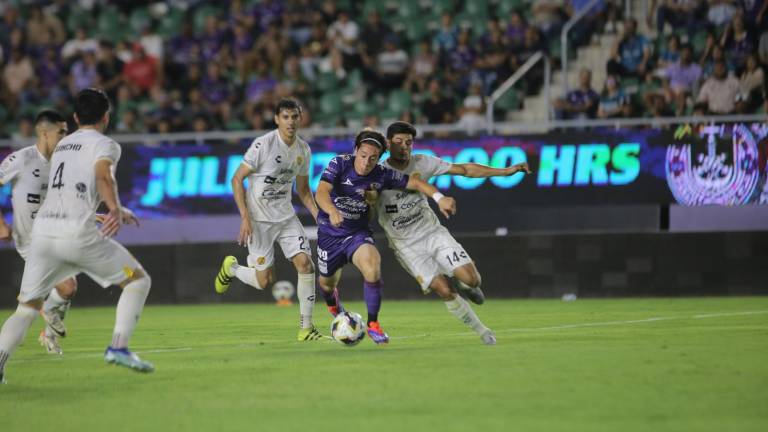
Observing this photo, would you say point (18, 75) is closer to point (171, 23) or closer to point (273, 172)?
point (171, 23)

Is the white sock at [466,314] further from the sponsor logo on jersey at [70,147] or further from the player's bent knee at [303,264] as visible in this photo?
the sponsor logo on jersey at [70,147]

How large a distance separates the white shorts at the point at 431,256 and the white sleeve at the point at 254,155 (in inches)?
75.9

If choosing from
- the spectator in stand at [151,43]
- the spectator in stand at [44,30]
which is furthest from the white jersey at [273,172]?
the spectator in stand at [44,30]

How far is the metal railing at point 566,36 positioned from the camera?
20133 millimetres

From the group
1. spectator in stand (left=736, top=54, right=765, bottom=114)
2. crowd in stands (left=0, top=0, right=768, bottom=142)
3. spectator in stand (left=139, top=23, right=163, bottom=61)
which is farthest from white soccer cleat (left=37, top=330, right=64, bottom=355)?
spectator in stand (left=139, top=23, right=163, bottom=61)

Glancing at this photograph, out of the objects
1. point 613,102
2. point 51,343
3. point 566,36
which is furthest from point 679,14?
point 51,343

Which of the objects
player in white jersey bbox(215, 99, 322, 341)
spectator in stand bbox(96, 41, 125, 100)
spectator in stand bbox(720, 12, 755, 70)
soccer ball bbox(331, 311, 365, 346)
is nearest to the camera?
soccer ball bbox(331, 311, 365, 346)

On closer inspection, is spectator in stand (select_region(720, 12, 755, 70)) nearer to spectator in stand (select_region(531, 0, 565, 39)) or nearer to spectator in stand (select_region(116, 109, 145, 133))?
spectator in stand (select_region(531, 0, 565, 39))

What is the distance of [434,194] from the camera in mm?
10703

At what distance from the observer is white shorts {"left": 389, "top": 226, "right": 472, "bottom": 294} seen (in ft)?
37.0

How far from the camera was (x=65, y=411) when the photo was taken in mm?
7367

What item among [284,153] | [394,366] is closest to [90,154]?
[394,366]

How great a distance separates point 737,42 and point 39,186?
11.5 meters

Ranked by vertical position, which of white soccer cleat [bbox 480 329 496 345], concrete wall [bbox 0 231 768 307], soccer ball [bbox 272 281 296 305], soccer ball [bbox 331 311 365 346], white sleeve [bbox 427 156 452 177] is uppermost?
white sleeve [bbox 427 156 452 177]
